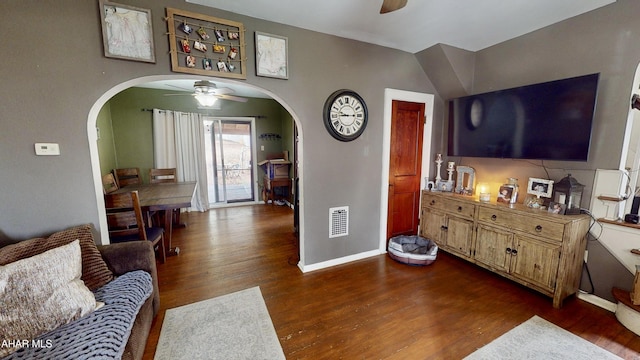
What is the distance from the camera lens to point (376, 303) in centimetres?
226

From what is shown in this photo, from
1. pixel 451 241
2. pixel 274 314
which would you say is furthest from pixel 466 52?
pixel 274 314

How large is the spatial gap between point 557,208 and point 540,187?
278 mm

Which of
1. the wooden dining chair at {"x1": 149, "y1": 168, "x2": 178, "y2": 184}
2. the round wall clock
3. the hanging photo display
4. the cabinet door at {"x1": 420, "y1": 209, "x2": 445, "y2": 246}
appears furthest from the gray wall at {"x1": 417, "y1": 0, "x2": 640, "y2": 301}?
the wooden dining chair at {"x1": 149, "y1": 168, "x2": 178, "y2": 184}

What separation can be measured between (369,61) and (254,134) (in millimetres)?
3806

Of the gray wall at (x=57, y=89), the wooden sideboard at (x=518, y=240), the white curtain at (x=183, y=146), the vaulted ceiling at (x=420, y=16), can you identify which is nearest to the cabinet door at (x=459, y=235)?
the wooden sideboard at (x=518, y=240)

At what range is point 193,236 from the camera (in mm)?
3922

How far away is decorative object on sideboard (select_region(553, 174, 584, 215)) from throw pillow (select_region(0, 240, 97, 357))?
3.72 metres

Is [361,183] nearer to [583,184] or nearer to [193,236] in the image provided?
[583,184]

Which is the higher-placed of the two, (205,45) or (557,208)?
(205,45)

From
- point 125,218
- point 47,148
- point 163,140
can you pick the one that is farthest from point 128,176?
point 47,148

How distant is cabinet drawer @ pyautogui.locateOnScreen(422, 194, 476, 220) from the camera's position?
9.29ft

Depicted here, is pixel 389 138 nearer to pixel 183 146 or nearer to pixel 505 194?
pixel 505 194

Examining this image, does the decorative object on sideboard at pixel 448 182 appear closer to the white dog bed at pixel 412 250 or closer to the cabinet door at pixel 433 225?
the cabinet door at pixel 433 225

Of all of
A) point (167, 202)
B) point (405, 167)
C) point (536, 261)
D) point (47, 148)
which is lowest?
point (536, 261)
